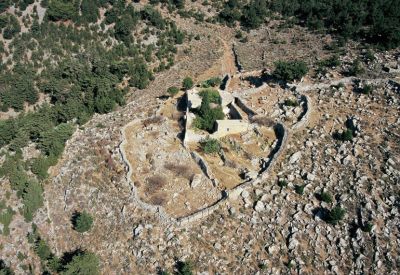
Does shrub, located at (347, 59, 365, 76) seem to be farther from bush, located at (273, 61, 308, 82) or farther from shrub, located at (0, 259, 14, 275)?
shrub, located at (0, 259, 14, 275)

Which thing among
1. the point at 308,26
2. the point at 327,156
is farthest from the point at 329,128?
the point at 308,26

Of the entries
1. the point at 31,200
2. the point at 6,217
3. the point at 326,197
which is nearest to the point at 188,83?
the point at 31,200

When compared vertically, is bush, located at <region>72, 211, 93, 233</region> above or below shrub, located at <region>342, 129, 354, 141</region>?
below

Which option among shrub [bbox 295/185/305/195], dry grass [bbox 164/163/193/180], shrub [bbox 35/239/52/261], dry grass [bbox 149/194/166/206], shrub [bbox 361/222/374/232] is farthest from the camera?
dry grass [bbox 164/163/193/180]

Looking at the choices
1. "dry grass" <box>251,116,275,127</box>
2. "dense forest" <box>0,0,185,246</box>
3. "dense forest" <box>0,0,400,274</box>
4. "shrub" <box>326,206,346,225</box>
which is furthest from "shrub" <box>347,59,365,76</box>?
"dense forest" <box>0,0,185,246</box>

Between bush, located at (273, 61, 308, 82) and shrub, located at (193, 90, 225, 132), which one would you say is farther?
bush, located at (273, 61, 308, 82)

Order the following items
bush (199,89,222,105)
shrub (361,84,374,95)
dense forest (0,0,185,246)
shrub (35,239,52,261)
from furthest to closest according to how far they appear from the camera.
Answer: dense forest (0,0,185,246) < bush (199,89,222,105) < shrub (361,84,374,95) < shrub (35,239,52,261)

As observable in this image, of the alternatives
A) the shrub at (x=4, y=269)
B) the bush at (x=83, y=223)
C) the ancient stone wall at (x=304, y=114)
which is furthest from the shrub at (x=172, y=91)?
the shrub at (x=4, y=269)
